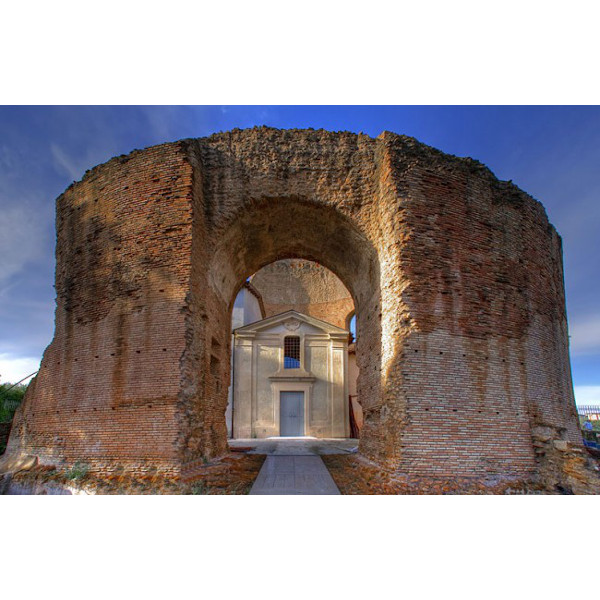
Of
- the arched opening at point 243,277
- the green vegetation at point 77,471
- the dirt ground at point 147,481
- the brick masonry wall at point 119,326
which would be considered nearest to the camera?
the dirt ground at point 147,481

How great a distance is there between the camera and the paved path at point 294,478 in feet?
22.0

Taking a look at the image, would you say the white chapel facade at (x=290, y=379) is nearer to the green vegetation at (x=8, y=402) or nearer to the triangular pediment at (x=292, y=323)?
the triangular pediment at (x=292, y=323)

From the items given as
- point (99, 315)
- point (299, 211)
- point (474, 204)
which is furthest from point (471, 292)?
point (99, 315)

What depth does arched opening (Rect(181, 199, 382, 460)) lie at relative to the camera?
7602 mm

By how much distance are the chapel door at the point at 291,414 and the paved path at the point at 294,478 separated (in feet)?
25.5

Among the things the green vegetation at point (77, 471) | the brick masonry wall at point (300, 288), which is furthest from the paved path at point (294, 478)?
the brick masonry wall at point (300, 288)

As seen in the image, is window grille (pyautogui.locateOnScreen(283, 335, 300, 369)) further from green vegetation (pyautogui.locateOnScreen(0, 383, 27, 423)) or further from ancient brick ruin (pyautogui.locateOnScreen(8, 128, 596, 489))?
green vegetation (pyautogui.locateOnScreen(0, 383, 27, 423))

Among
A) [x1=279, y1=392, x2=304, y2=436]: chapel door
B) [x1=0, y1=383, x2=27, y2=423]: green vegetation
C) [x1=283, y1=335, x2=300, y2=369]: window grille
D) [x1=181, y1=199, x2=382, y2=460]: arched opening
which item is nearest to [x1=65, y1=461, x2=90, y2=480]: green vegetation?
[x1=181, y1=199, x2=382, y2=460]: arched opening

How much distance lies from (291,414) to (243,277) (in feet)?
29.1

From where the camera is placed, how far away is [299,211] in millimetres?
9109

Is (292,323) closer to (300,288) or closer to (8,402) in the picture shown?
(300,288)

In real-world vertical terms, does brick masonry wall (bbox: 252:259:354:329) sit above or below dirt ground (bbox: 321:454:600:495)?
above

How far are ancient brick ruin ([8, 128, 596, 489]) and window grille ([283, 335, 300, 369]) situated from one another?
903cm

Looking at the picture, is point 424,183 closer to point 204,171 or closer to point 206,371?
point 204,171
